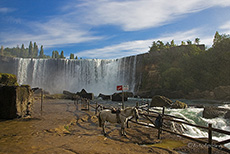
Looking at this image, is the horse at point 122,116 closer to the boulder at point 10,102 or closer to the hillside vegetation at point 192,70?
the boulder at point 10,102

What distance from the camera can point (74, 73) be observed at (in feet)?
207

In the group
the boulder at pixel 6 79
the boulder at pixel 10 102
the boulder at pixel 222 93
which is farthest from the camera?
the boulder at pixel 222 93

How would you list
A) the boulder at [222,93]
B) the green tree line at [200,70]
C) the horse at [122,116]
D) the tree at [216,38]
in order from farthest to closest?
1. the tree at [216,38]
2. the green tree line at [200,70]
3. the boulder at [222,93]
4. the horse at [122,116]

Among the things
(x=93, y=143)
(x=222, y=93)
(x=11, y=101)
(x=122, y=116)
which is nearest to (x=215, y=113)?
(x=122, y=116)

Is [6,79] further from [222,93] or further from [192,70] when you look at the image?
[192,70]

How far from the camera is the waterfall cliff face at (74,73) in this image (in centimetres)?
6097

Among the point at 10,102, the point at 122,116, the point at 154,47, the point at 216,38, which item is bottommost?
the point at 122,116

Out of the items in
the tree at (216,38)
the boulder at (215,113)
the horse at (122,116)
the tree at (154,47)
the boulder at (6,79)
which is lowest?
the boulder at (215,113)

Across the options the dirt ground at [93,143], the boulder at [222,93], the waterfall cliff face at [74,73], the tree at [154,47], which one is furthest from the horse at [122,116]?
the tree at [154,47]

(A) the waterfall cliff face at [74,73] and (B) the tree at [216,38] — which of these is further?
(A) the waterfall cliff face at [74,73]

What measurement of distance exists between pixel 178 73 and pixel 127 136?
141ft

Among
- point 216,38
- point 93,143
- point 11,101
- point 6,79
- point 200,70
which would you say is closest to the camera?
point 93,143

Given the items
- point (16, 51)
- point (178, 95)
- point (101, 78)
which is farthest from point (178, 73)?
point (16, 51)

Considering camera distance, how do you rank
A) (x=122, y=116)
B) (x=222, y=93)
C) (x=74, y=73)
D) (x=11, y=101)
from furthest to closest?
(x=74, y=73) → (x=222, y=93) → (x=11, y=101) → (x=122, y=116)
